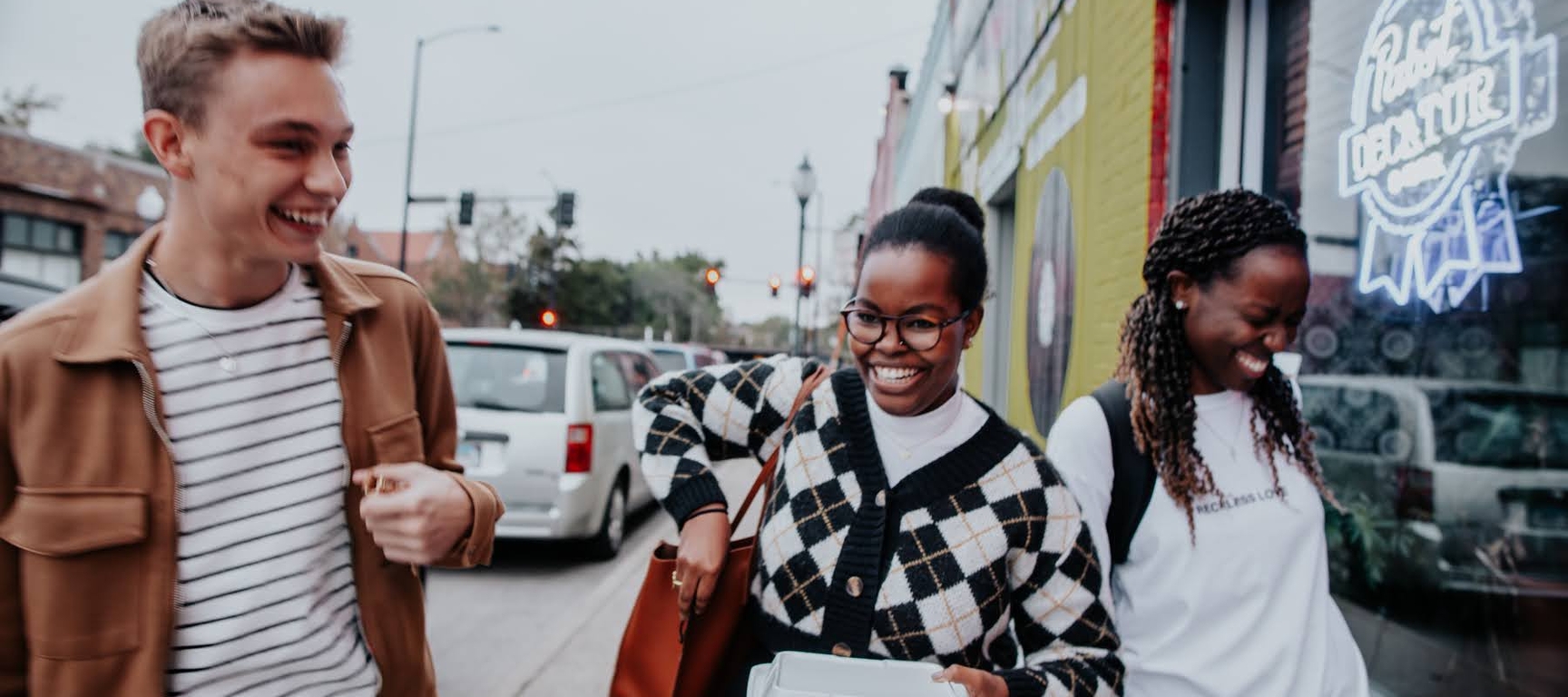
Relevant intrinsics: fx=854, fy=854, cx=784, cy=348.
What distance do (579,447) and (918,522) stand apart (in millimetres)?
4795

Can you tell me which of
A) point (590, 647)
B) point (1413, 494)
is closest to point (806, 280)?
point (590, 647)

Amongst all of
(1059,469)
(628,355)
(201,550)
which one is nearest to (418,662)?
(201,550)

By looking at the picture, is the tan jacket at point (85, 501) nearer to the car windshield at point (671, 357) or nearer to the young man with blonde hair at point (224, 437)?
the young man with blonde hair at point (224, 437)

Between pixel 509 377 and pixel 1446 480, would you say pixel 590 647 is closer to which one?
pixel 509 377

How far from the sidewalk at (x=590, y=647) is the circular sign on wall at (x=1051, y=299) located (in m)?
2.44

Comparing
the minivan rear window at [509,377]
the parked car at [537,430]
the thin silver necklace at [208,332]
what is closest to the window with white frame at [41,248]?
the minivan rear window at [509,377]

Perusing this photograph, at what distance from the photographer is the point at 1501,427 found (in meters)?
2.54

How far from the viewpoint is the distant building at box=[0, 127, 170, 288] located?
22.8 meters

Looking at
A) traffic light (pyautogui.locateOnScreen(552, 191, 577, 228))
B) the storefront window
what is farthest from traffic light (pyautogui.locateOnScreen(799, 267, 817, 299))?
the storefront window

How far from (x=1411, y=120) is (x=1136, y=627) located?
74.2 inches

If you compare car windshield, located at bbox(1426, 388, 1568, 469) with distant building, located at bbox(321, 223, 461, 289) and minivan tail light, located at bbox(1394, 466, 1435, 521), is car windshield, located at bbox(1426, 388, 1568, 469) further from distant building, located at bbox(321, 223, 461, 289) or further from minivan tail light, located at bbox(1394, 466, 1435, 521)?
distant building, located at bbox(321, 223, 461, 289)

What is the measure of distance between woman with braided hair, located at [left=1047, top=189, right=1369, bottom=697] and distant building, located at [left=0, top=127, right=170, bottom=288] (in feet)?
91.7

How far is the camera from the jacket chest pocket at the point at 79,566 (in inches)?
47.8

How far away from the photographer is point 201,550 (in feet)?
4.46
